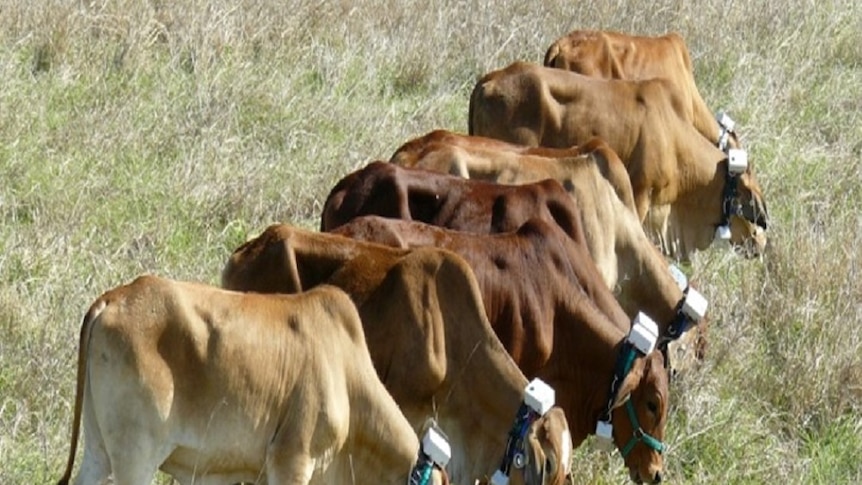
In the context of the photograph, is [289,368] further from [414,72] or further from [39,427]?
[414,72]

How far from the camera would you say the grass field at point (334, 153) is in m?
8.90

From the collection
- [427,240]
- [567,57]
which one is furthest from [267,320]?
[567,57]

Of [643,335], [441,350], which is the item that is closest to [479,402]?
[441,350]

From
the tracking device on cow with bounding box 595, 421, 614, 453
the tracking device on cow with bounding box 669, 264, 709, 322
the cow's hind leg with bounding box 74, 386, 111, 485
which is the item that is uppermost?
the cow's hind leg with bounding box 74, 386, 111, 485

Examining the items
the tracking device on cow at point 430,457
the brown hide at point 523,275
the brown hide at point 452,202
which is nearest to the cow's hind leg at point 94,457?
the tracking device on cow at point 430,457

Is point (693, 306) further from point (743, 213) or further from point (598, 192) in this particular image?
point (743, 213)

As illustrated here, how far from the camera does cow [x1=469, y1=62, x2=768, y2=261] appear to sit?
10922mm

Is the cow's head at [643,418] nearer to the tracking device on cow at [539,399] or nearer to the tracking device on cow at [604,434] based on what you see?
the tracking device on cow at [604,434]

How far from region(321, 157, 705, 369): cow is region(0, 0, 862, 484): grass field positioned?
1.59ft

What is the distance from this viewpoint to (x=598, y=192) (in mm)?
9523

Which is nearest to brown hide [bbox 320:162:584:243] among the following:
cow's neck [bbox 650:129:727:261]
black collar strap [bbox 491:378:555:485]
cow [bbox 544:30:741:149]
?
black collar strap [bbox 491:378:555:485]

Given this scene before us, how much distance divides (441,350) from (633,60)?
5.68 m

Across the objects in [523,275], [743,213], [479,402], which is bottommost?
[743,213]

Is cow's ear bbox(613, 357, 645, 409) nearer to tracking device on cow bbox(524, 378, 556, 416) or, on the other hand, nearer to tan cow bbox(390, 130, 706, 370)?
tracking device on cow bbox(524, 378, 556, 416)
